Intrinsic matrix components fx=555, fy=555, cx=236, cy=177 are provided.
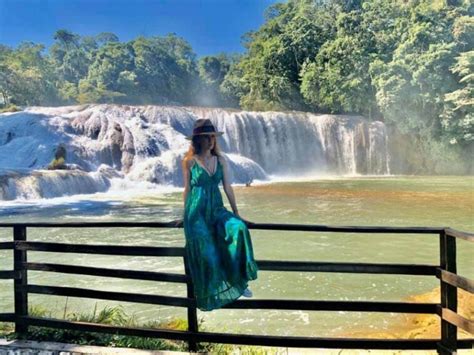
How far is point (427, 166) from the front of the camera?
107ft

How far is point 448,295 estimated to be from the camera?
3.15m

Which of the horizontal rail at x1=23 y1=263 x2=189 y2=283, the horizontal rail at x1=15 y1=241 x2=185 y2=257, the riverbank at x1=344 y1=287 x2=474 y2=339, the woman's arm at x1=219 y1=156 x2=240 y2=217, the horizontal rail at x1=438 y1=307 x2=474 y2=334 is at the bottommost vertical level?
the riverbank at x1=344 y1=287 x2=474 y2=339

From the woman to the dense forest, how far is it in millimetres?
29035

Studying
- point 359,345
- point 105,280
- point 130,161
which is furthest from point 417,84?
point 359,345

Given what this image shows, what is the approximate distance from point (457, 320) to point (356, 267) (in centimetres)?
61

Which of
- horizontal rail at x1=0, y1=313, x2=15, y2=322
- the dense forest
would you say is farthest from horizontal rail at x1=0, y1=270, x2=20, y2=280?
the dense forest


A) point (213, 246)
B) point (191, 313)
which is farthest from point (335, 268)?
point (191, 313)

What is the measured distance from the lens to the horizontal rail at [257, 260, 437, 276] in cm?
320

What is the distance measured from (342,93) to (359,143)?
497cm

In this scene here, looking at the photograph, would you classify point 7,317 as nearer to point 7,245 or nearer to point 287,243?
point 7,245

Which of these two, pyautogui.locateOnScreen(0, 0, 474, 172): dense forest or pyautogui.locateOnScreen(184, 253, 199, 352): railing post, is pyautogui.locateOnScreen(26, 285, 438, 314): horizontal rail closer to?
pyautogui.locateOnScreen(184, 253, 199, 352): railing post

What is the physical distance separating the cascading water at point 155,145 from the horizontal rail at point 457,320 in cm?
1707

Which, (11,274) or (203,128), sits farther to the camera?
(11,274)

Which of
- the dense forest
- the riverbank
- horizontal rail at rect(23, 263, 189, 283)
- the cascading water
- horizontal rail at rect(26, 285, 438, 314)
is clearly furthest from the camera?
the dense forest
